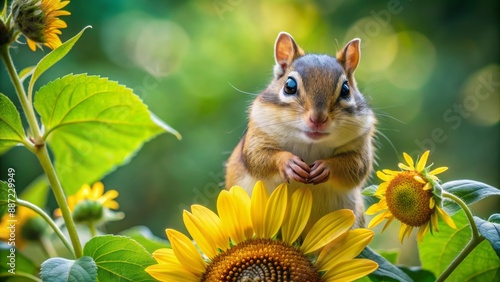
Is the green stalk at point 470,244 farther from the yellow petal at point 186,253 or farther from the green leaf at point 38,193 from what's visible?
the green leaf at point 38,193

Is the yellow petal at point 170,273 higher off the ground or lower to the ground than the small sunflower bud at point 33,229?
higher

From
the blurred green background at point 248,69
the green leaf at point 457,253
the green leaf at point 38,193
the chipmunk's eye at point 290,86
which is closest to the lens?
the green leaf at point 457,253

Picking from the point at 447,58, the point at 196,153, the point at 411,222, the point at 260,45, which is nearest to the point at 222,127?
the point at 196,153

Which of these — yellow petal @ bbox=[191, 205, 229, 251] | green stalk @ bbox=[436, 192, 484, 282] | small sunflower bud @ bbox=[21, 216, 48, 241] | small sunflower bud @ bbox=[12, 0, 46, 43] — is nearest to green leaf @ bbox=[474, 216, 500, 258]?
green stalk @ bbox=[436, 192, 484, 282]

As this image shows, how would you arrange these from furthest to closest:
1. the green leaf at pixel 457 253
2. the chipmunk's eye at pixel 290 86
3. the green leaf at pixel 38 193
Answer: the green leaf at pixel 38 193
the chipmunk's eye at pixel 290 86
the green leaf at pixel 457 253

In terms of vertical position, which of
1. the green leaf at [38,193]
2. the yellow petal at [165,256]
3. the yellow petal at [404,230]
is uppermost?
the yellow petal at [404,230]

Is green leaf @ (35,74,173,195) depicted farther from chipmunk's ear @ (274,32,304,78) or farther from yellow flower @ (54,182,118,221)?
chipmunk's ear @ (274,32,304,78)

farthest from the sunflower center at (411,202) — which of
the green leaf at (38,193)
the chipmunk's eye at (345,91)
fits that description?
the green leaf at (38,193)
